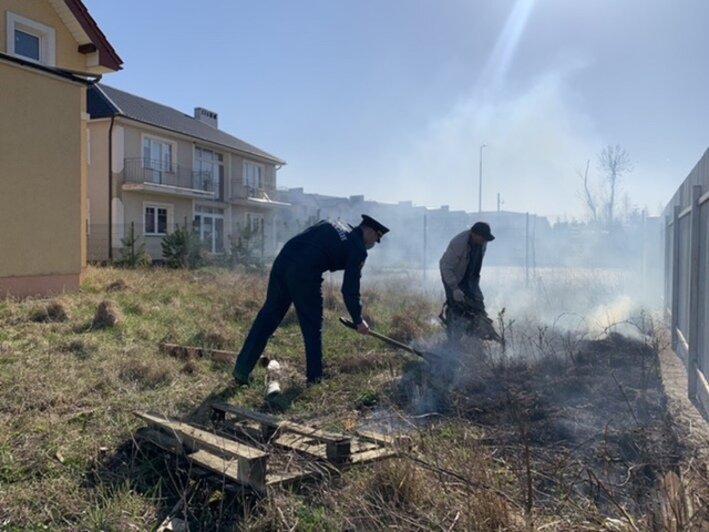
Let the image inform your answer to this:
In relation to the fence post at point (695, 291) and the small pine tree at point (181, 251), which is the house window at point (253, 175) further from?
the fence post at point (695, 291)

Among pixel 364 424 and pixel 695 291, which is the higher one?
pixel 695 291

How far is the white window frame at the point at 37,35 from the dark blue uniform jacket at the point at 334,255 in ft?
28.0

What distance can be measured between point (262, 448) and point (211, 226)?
80.7 ft

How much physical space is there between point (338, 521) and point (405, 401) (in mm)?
1998

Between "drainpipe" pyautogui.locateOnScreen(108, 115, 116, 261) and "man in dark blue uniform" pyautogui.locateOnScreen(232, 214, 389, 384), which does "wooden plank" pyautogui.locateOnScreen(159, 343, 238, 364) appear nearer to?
"man in dark blue uniform" pyautogui.locateOnScreen(232, 214, 389, 384)

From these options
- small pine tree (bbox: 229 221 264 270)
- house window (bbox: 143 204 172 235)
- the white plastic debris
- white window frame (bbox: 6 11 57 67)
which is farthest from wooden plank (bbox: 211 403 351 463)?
house window (bbox: 143 204 172 235)

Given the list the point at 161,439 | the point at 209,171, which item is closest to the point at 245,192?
the point at 209,171

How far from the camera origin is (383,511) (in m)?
2.38

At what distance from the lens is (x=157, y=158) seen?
73.3 feet

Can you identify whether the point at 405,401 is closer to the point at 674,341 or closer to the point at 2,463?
the point at 2,463

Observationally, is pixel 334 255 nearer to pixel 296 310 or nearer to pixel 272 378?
pixel 296 310

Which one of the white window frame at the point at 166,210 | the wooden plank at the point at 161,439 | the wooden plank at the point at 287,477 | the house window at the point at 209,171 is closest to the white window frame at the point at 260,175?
the house window at the point at 209,171

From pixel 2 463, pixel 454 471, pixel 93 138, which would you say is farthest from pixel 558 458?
pixel 93 138

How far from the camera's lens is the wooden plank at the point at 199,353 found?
5.65 meters
